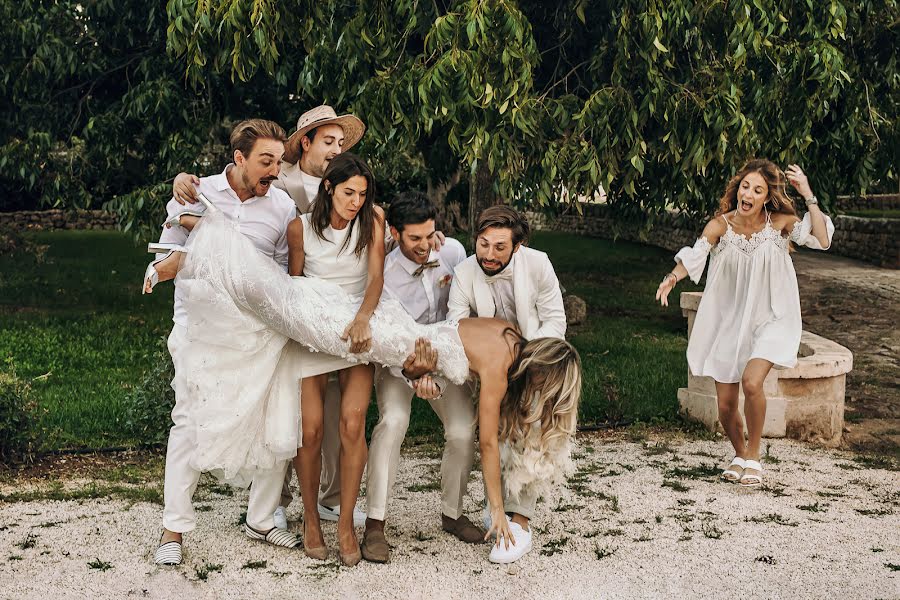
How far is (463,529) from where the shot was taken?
4.80m

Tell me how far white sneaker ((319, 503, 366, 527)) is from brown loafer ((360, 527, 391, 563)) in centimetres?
39

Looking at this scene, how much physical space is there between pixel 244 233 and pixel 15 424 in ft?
7.90

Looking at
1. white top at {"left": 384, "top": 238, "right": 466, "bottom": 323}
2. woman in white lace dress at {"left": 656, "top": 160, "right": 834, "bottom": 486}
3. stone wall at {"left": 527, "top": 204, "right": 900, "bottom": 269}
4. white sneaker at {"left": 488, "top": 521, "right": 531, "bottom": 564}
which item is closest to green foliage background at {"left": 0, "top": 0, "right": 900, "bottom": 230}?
woman in white lace dress at {"left": 656, "top": 160, "right": 834, "bottom": 486}

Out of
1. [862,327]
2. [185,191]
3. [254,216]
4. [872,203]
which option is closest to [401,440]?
[254,216]

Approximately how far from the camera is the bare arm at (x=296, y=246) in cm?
455

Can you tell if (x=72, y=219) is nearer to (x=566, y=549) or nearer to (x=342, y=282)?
(x=342, y=282)

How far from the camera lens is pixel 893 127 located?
9.79 meters

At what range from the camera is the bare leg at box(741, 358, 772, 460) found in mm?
5812

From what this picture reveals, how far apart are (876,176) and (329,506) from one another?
753cm

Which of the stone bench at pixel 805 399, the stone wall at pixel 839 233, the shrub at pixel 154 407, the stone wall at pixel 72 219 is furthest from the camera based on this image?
the stone wall at pixel 72 219

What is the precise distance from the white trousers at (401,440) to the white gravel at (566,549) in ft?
0.82

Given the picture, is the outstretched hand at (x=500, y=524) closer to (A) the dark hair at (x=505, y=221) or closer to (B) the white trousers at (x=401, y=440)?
(B) the white trousers at (x=401, y=440)

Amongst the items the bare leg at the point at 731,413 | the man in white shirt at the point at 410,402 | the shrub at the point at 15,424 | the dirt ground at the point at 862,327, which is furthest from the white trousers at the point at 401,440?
the dirt ground at the point at 862,327

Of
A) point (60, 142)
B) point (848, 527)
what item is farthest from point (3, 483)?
point (60, 142)
